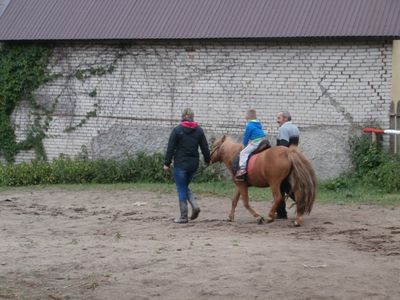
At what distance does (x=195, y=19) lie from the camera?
1914 centimetres

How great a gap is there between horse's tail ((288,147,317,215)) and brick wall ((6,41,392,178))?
5645 millimetres

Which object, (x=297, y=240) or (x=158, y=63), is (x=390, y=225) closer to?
(x=297, y=240)

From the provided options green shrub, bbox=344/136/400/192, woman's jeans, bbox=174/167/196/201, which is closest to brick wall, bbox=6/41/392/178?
green shrub, bbox=344/136/400/192

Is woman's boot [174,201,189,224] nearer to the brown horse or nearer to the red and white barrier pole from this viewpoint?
the brown horse

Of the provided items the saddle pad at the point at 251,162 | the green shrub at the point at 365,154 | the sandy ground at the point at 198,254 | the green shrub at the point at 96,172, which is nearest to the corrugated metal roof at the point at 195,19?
the green shrub at the point at 365,154

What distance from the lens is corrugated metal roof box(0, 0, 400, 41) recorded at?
56.6 ft

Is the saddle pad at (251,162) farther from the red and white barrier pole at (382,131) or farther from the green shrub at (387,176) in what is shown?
the red and white barrier pole at (382,131)

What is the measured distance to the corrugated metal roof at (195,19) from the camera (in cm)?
1727

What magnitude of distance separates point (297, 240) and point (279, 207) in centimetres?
216

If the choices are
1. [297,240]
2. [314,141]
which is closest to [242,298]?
[297,240]

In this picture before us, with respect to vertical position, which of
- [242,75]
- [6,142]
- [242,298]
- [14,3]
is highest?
[14,3]

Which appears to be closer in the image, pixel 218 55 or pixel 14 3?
pixel 218 55

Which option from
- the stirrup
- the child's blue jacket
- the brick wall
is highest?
the brick wall

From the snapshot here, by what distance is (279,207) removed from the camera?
42.5 feet
